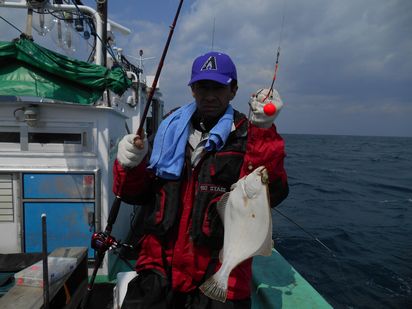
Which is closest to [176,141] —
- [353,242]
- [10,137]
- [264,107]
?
[264,107]

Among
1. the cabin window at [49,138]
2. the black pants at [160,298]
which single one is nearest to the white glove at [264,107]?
the black pants at [160,298]

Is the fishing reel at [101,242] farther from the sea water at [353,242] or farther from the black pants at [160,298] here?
the sea water at [353,242]

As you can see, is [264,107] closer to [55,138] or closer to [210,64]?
[210,64]

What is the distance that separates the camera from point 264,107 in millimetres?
2180

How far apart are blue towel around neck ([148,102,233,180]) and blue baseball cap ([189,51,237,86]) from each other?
27 centimetres

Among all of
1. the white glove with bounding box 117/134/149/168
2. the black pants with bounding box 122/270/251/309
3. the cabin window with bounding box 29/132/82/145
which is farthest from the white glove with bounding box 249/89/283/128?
the cabin window with bounding box 29/132/82/145

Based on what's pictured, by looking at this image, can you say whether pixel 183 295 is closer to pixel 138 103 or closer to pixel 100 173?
pixel 100 173

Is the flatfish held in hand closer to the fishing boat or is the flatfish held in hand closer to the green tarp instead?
the fishing boat

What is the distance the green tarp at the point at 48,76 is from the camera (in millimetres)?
3738

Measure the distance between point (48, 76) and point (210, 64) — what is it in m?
2.38

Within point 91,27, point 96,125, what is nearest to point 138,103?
point 91,27

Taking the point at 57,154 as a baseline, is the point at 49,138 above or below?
above

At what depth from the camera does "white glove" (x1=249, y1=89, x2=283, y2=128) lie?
7.15 ft

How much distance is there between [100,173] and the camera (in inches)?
168
